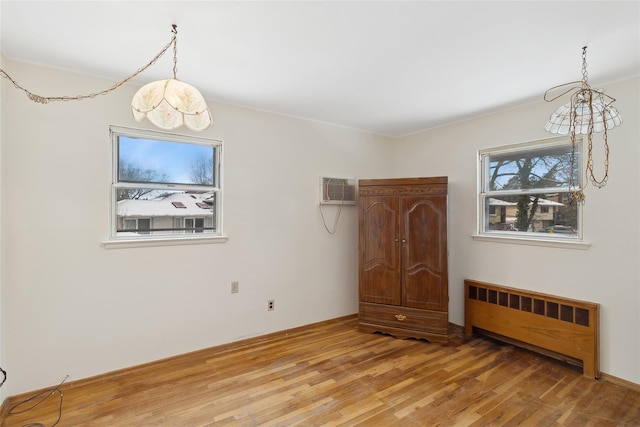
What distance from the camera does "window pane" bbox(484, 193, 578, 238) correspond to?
2740 millimetres

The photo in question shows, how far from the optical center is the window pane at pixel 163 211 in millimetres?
2566

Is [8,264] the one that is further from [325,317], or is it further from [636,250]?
[636,250]

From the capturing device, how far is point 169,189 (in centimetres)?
275

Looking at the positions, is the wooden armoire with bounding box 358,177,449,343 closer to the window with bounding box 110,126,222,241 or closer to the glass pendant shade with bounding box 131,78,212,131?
the window with bounding box 110,126,222,241

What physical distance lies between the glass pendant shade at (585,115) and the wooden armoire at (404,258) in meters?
1.17

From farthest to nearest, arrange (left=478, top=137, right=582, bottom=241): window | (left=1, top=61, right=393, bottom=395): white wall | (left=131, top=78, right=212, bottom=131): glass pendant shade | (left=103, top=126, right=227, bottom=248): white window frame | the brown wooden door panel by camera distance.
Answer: the brown wooden door panel → (left=478, top=137, right=582, bottom=241): window → (left=103, top=126, right=227, bottom=248): white window frame → (left=1, top=61, right=393, bottom=395): white wall → (left=131, top=78, right=212, bottom=131): glass pendant shade

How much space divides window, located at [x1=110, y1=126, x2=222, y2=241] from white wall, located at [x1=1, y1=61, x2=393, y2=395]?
0.33 ft

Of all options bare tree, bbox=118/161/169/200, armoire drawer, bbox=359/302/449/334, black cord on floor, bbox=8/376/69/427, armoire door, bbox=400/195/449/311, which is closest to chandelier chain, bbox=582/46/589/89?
armoire door, bbox=400/195/449/311

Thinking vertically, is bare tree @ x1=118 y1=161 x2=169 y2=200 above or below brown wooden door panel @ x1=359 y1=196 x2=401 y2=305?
above

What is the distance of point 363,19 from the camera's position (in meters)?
1.68

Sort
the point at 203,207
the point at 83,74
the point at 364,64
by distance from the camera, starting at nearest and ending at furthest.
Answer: the point at 364,64, the point at 83,74, the point at 203,207

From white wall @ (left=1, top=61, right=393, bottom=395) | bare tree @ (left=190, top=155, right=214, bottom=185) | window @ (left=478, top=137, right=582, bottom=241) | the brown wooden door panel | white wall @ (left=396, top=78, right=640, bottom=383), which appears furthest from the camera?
the brown wooden door panel

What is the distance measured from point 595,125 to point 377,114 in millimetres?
1835

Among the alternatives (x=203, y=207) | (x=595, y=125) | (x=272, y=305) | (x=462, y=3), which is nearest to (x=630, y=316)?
(x=595, y=125)
